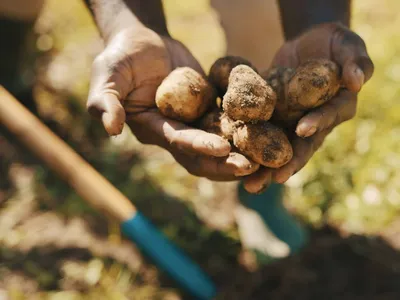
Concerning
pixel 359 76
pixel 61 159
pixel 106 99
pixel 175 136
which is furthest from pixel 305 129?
pixel 61 159

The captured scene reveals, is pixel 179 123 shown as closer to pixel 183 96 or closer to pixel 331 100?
pixel 183 96

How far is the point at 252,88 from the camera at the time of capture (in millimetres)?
1147

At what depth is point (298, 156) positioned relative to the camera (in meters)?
1.17

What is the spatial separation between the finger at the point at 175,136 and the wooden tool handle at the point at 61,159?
0.59 metres

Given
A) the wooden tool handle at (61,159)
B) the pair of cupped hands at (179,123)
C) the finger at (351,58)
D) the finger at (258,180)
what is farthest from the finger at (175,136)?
the wooden tool handle at (61,159)

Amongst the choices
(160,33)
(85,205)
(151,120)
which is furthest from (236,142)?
(85,205)

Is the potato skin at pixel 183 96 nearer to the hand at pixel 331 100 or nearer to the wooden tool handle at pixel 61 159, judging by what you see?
the hand at pixel 331 100

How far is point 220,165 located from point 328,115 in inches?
11.2

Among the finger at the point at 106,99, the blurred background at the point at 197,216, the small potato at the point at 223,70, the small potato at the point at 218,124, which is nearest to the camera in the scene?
the finger at the point at 106,99

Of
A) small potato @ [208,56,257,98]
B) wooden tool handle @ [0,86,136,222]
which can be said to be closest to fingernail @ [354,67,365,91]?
small potato @ [208,56,257,98]

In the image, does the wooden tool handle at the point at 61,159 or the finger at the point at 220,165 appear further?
the wooden tool handle at the point at 61,159

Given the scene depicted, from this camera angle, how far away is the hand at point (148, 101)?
1.12m

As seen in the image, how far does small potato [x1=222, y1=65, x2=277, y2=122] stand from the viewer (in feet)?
3.73

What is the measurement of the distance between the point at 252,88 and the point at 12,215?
1.43 metres
